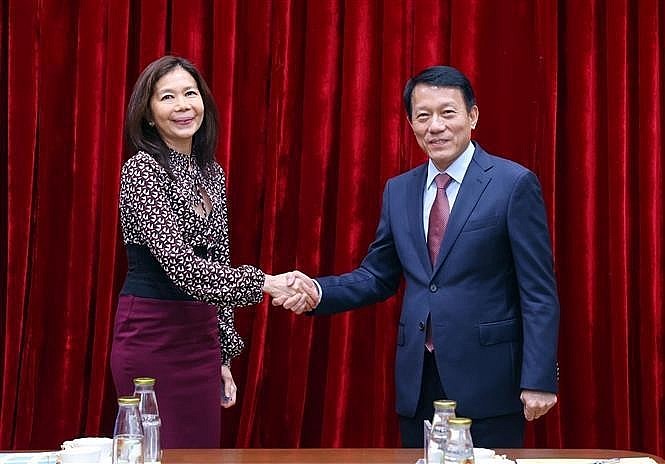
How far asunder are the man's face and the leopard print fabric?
0.55 meters

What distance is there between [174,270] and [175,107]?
42cm

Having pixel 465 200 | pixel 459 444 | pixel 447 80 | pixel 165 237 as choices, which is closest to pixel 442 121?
pixel 447 80

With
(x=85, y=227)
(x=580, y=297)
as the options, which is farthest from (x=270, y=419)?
(x=580, y=297)

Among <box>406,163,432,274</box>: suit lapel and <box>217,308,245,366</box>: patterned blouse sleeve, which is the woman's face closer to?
<box>217,308,245,366</box>: patterned blouse sleeve

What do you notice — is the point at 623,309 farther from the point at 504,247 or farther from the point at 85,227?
the point at 85,227

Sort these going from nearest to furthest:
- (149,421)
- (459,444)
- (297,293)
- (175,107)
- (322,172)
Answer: (459,444)
(149,421)
(175,107)
(297,293)
(322,172)

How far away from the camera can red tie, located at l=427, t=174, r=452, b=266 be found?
229 cm

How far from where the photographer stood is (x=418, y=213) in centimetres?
234

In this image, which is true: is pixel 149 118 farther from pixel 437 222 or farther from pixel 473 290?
pixel 473 290

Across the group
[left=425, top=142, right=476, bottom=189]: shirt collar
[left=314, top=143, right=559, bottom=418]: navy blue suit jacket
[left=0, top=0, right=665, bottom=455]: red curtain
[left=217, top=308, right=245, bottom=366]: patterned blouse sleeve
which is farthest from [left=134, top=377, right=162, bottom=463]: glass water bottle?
[left=0, top=0, right=665, bottom=455]: red curtain

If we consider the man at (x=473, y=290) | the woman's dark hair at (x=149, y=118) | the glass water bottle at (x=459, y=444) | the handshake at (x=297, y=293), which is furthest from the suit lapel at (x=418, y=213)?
the glass water bottle at (x=459, y=444)

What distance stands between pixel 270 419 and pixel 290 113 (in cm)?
102

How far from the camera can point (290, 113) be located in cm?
310

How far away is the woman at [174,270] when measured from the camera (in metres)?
2.27
